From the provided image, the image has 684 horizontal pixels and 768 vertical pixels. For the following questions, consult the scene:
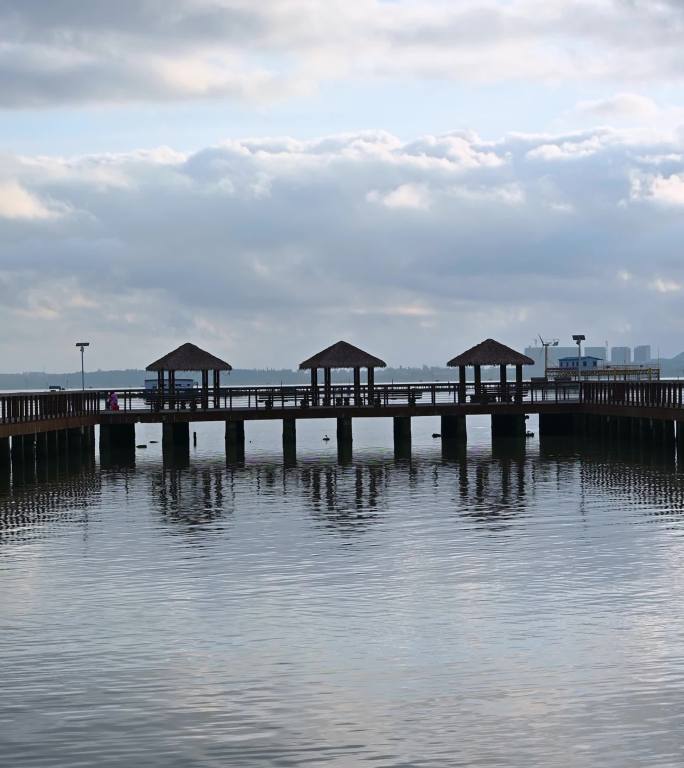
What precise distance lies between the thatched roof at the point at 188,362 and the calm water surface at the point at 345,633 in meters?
27.0

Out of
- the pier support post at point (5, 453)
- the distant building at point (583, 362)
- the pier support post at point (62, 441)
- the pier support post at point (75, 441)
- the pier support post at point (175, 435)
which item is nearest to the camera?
the pier support post at point (5, 453)

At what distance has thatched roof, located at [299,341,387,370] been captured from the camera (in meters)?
67.5

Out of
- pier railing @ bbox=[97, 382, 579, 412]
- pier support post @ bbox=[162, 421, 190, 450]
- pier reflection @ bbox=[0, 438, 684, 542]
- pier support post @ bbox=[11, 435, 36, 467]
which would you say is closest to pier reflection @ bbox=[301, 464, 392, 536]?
pier reflection @ bbox=[0, 438, 684, 542]

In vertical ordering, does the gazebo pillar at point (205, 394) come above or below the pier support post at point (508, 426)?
above

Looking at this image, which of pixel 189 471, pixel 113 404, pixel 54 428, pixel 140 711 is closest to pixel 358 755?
pixel 140 711

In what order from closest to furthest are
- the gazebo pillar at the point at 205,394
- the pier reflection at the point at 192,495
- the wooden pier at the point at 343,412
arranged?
the pier reflection at the point at 192,495, the wooden pier at the point at 343,412, the gazebo pillar at the point at 205,394

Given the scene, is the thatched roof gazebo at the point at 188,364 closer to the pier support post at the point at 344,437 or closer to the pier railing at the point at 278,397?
the pier railing at the point at 278,397

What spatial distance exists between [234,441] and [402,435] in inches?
376

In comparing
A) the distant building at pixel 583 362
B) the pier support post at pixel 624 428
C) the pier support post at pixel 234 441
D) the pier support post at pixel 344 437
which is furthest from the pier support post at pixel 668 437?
the distant building at pixel 583 362

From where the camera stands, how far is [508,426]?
71.9 meters

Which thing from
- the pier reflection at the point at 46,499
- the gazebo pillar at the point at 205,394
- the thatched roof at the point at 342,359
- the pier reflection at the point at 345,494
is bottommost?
the pier reflection at the point at 345,494

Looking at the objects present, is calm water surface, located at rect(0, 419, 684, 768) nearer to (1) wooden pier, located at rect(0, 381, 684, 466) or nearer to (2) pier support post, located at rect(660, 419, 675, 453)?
(2) pier support post, located at rect(660, 419, 675, 453)

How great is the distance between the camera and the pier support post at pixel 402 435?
65.6 metres

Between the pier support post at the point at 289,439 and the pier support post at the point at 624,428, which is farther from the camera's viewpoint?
the pier support post at the point at 624,428
